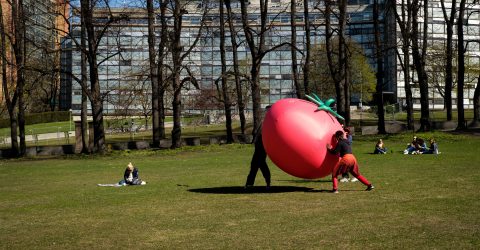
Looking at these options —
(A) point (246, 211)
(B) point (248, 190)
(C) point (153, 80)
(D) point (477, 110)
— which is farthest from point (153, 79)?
(A) point (246, 211)

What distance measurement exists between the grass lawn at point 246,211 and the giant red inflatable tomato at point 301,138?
0.75 metres

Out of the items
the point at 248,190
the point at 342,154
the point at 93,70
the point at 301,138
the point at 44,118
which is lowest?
the point at 248,190

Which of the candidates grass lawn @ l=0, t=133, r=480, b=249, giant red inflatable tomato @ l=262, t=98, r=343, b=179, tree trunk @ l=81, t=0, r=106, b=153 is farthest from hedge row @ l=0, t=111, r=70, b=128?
giant red inflatable tomato @ l=262, t=98, r=343, b=179

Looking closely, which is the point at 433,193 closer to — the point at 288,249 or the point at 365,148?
the point at 288,249

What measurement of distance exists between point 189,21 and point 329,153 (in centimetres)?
8677

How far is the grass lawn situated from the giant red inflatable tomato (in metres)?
0.75

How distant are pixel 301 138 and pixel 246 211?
308 cm

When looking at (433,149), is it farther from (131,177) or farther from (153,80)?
(153,80)

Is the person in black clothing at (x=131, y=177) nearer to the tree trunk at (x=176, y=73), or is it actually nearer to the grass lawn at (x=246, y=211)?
the grass lawn at (x=246, y=211)

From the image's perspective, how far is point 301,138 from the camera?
1562 cm

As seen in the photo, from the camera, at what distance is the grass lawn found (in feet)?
33.1

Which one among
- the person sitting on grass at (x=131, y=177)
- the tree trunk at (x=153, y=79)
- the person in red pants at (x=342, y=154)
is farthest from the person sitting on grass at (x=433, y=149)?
the tree trunk at (x=153, y=79)

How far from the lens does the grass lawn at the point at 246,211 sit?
10.1m

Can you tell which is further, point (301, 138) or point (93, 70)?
point (93, 70)
